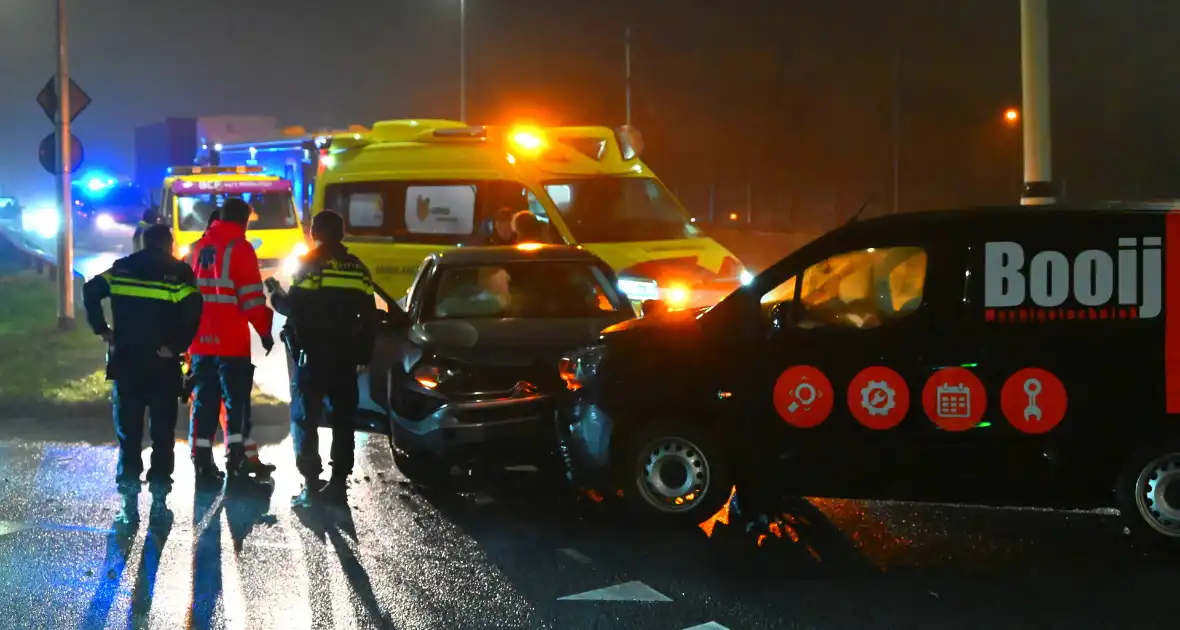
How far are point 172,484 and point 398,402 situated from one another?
4.87ft

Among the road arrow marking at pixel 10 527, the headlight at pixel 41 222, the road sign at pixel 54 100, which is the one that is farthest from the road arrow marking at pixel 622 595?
the headlight at pixel 41 222

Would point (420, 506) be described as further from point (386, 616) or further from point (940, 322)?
point (940, 322)

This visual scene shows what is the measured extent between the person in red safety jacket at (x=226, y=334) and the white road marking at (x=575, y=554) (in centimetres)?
265

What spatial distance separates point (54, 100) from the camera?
1634cm

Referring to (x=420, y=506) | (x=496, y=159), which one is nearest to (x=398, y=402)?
(x=420, y=506)

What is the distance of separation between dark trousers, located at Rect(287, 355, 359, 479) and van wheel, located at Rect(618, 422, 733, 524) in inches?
81.4

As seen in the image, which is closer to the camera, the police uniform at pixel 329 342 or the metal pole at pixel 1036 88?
the police uniform at pixel 329 342

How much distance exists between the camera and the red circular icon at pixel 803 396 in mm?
6734

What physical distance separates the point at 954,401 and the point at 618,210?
25.2 ft

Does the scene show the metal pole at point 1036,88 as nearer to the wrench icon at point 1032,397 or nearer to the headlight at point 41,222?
the wrench icon at point 1032,397

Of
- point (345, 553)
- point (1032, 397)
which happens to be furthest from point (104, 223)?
point (1032, 397)

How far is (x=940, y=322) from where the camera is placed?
21.7 feet

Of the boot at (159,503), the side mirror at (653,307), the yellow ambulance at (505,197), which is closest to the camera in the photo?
the boot at (159,503)

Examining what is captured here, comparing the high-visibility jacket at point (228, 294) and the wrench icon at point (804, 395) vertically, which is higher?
the high-visibility jacket at point (228, 294)
